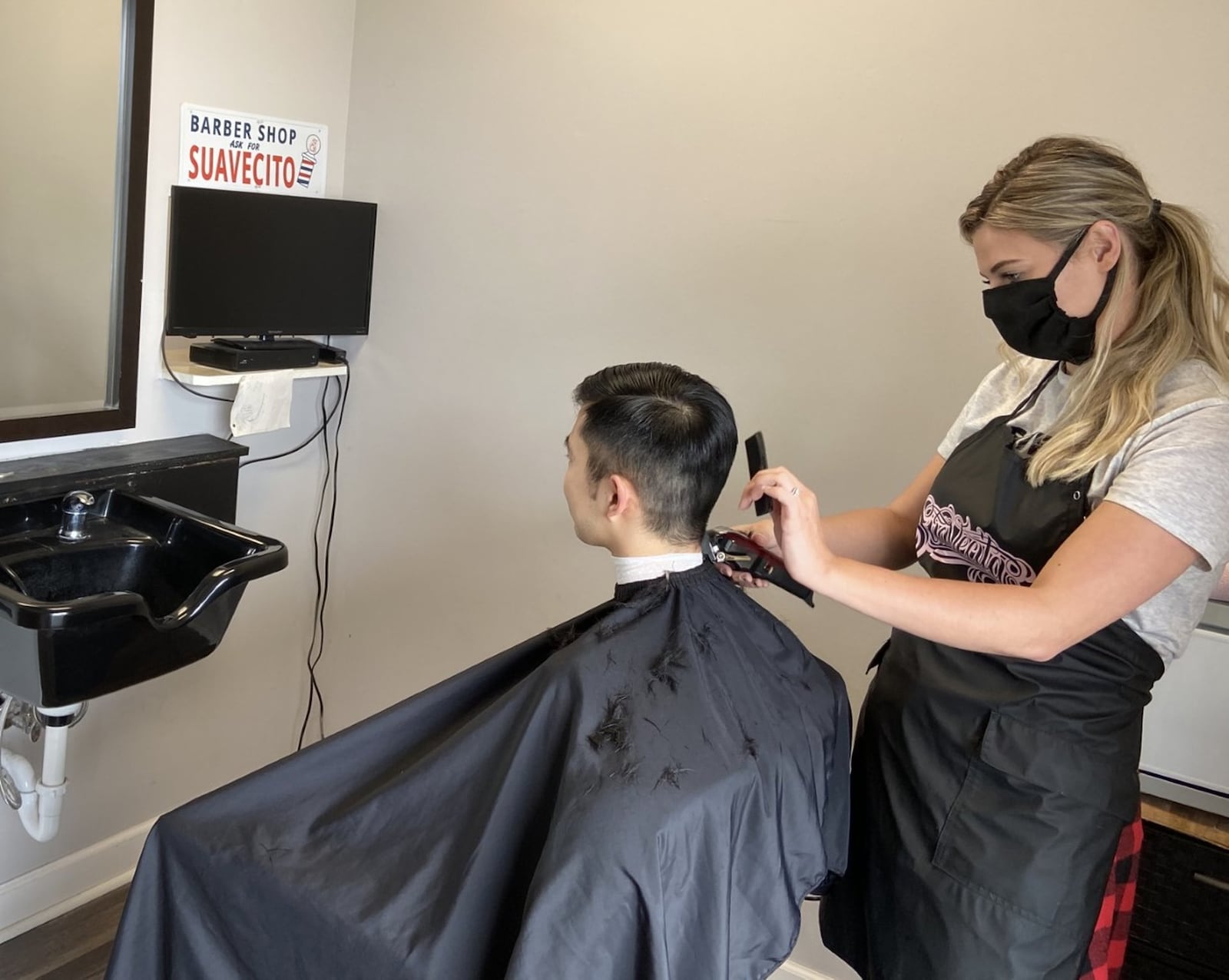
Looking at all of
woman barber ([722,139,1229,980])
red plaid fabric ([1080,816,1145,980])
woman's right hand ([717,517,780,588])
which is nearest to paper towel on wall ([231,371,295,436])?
woman's right hand ([717,517,780,588])

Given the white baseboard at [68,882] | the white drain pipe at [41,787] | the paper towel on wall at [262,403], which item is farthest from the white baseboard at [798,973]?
the paper towel on wall at [262,403]

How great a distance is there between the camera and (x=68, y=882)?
8.15 ft

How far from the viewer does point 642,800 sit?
1.29 metres

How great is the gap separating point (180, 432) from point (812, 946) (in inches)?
70.2

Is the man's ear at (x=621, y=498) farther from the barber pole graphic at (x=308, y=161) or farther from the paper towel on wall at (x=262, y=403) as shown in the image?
the barber pole graphic at (x=308, y=161)

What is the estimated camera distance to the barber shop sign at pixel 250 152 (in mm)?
2270

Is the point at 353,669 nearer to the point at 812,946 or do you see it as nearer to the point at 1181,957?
the point at 812,946

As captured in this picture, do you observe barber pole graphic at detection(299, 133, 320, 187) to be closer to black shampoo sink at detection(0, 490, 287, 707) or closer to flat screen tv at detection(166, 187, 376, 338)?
flat screen tv at detection(166, 187, 376, 338)

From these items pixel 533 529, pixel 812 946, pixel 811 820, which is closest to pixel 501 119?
pixel 533 529

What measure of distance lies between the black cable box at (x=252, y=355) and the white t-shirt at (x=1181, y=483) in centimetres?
165

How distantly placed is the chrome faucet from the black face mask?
5.11ft

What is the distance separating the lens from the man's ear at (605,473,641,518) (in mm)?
1554

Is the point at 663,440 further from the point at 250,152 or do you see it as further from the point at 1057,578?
the point at 250,152

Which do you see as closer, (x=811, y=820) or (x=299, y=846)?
(x=299, y=846)
